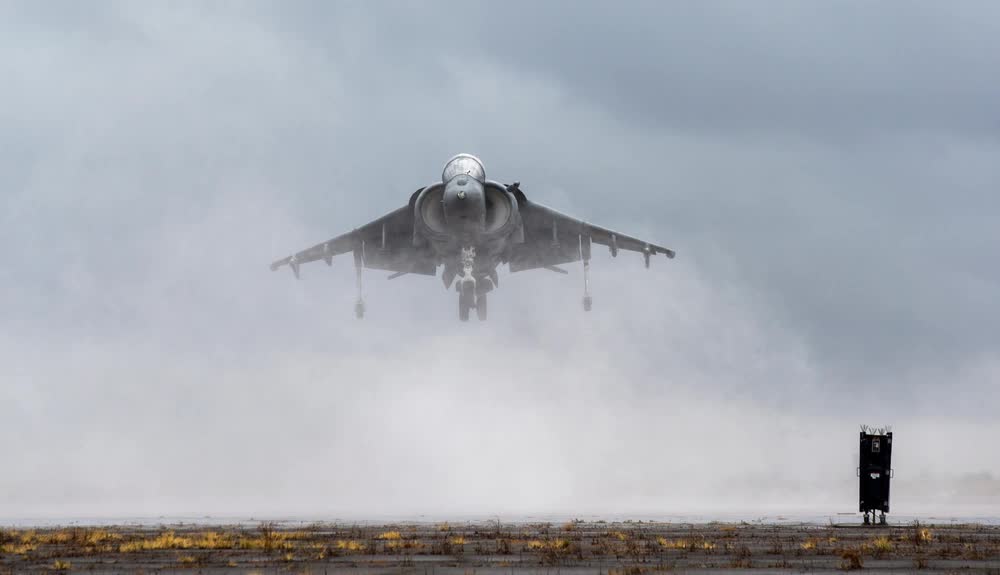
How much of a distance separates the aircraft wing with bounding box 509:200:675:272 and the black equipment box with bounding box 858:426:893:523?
49.7 feet

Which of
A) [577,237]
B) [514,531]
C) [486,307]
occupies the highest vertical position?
[577,237]

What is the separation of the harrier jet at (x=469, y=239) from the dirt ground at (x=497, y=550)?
12.8 metres

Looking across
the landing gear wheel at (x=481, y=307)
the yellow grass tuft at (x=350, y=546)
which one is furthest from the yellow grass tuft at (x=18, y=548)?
the landing gear wheel at (x=481, y=307)

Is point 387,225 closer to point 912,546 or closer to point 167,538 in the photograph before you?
→ point 167,538

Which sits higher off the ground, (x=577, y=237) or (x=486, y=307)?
(x=577, y=237)

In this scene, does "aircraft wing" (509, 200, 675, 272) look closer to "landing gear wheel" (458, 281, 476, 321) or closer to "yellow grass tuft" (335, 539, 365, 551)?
"landing gear wheel" (458, 281, 476, 321)

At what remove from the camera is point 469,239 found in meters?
46.1

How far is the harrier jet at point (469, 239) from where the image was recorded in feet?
147

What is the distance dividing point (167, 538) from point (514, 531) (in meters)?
11.2

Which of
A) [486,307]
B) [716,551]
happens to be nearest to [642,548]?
[716,551]

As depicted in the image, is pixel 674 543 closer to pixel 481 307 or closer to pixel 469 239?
pixel 469 239

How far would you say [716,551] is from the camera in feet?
89.1

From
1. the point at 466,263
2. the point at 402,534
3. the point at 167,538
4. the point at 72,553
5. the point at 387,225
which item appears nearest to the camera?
the point at 72,553

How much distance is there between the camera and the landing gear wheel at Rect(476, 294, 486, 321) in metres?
49.1
